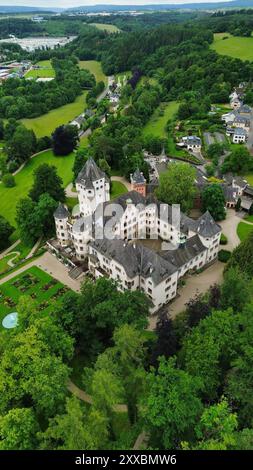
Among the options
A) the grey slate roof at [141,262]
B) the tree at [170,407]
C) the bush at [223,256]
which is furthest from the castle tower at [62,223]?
the tree at [170,407]

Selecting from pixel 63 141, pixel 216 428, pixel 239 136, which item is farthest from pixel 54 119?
pixel 216 428

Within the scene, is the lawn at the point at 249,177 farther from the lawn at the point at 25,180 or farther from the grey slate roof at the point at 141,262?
the lawn at the point at 25,180

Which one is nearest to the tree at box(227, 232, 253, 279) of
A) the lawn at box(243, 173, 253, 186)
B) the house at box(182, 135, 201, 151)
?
the lawn at box(243, 173, 253, 186)

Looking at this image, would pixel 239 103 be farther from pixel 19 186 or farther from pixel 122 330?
pixel 122 330

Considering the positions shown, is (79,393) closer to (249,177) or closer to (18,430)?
(18,430)

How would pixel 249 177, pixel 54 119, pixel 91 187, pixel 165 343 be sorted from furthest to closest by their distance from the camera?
pixel 54 119
pixel 249 177
pixel 91 187
pixel 165 343
